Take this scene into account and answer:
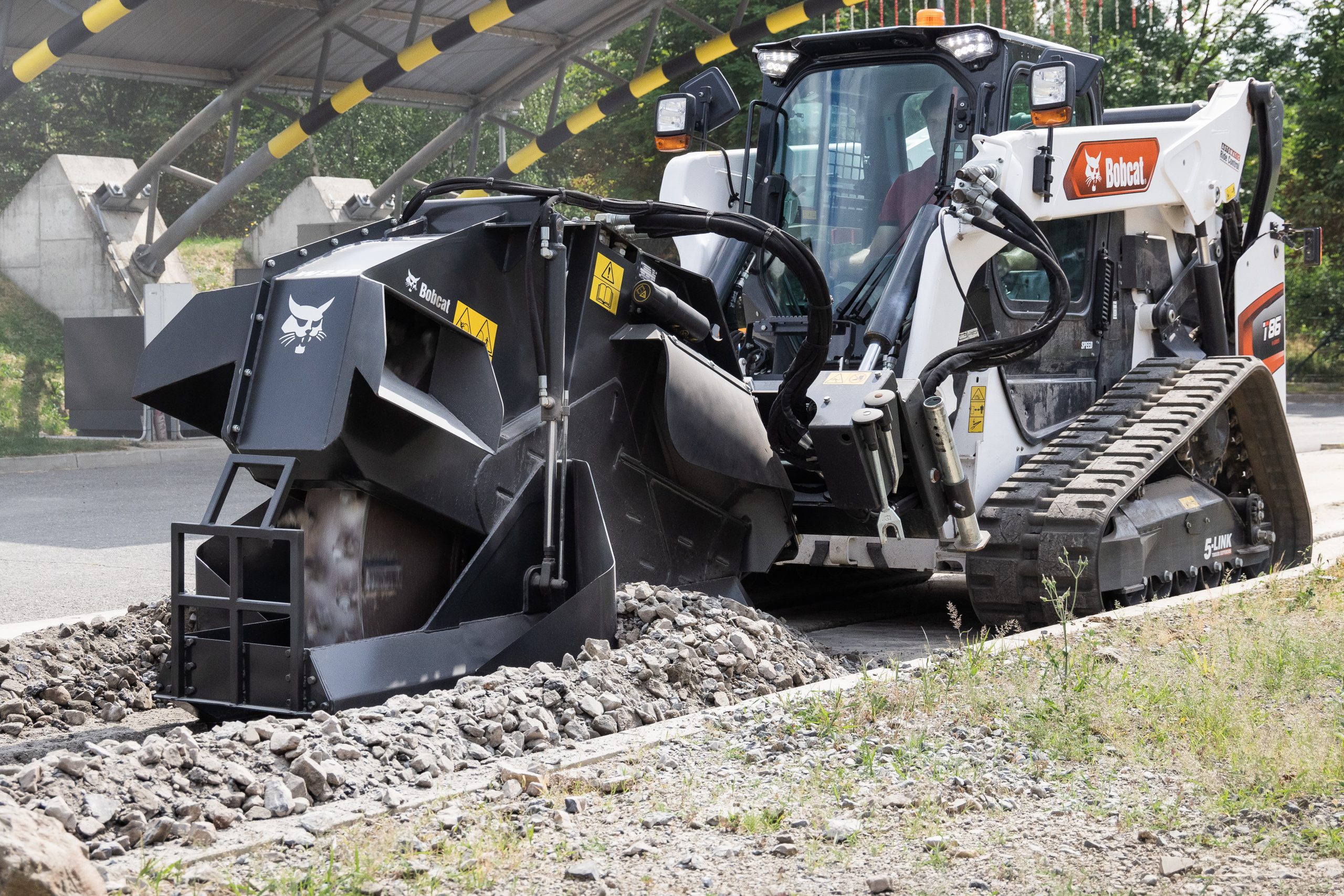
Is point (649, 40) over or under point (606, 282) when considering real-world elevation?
over

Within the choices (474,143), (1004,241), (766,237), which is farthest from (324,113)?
(766,237)

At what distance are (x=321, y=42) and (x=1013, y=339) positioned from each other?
1412 cm

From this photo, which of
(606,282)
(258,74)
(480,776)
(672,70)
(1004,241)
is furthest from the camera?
(672,70)

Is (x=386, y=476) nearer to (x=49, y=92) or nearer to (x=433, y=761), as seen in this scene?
(x=433, y=761)

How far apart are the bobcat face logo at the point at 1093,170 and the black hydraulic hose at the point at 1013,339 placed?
752mm

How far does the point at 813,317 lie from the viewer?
20.4 ft

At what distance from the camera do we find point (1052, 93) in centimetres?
668

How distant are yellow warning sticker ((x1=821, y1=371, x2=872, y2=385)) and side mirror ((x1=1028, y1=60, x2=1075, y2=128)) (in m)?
1.64

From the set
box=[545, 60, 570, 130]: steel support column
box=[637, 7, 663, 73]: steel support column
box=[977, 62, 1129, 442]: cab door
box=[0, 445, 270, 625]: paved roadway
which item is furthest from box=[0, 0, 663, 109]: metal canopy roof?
box=[977, 62, 1129, 442]: cab door

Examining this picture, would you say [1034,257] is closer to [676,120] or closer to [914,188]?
[914,188]

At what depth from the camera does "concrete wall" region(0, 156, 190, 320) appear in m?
20.5

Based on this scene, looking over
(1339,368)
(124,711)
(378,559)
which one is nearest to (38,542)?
(124,711)

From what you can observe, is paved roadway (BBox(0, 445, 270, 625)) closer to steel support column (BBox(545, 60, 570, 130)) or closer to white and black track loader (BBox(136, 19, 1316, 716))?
white and black track loader (BBox(136, 19, 1316, 716))

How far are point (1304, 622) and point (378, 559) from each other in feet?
12.5
